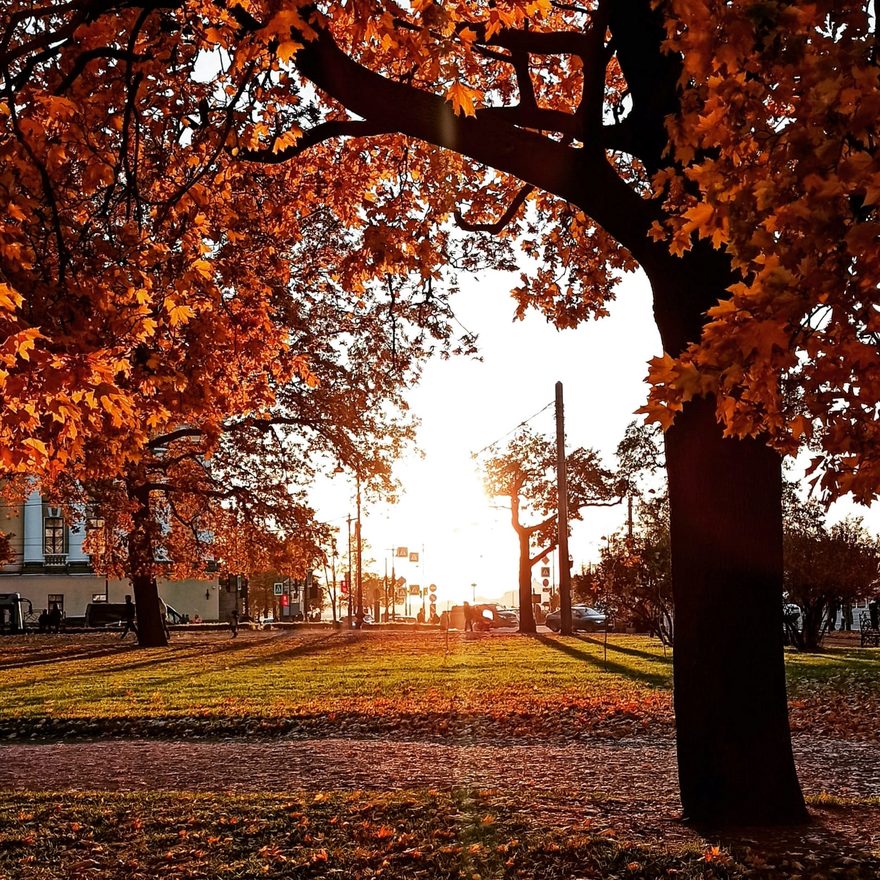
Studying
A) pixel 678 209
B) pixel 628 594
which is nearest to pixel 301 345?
pixel 628 594

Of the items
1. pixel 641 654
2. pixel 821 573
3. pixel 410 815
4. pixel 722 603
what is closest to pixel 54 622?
pixel 641 654

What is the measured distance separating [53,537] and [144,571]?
5361cm

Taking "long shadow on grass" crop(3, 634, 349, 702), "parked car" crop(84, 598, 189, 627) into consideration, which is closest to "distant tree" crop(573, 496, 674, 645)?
"long shadow on grass" crop(3, 634, 349, 702)

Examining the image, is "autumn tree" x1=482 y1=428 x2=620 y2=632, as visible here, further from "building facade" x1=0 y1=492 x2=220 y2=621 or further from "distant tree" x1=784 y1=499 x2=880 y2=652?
"building facade" x1=0 y1=492 x2=220 y2=621

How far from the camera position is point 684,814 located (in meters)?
6.32

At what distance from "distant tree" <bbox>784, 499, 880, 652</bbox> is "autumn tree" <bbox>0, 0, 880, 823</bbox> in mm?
19421

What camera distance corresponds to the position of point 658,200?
281 inches

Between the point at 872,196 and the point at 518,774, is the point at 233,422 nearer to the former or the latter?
the point at 518,774

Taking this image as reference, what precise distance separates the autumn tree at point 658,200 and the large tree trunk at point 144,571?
19911 mm

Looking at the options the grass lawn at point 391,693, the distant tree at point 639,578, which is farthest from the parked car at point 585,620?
the grass lawn at point 391,693

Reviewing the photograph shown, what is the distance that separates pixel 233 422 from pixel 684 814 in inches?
924

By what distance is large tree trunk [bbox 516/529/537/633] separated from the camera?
41.0 m

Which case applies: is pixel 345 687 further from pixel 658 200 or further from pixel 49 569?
pixel 49 569

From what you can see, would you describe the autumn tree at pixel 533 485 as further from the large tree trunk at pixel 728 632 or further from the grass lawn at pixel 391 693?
the large tree trunk at pixel 728 632
